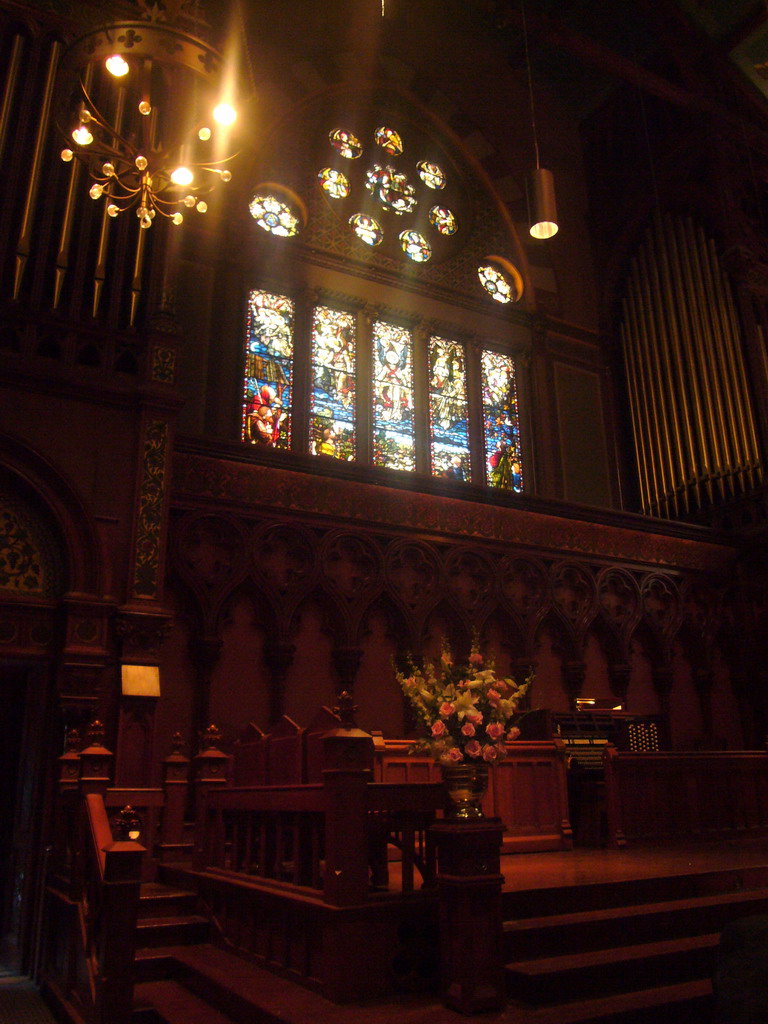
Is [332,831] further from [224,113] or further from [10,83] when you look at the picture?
[10,83]

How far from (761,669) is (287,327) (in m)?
7.22

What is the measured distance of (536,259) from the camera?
1284 centimetres

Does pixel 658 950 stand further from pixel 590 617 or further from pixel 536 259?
pixel 536 259

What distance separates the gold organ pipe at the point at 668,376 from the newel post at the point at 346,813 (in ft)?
29.8

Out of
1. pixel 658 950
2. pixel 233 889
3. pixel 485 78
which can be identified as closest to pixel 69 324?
pixel 233 889

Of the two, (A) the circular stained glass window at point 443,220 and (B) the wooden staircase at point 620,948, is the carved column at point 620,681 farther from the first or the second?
(A) the circular stained glass window at point 443,220

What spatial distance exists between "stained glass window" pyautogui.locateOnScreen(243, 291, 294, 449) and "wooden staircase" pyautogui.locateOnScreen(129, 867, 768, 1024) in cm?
576

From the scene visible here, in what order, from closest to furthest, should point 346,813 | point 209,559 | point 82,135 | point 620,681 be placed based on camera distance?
point 346,813
point 82,135
point 209,559
point 620,681

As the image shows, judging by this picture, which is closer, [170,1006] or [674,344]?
[170,1006]

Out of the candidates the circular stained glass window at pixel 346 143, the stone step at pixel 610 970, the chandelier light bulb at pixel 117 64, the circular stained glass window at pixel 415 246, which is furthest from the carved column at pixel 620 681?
the circular stained glass window at pixel 346 143

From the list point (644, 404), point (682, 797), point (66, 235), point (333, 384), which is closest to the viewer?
point (682, 797)

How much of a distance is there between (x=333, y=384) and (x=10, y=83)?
4602 millimetres

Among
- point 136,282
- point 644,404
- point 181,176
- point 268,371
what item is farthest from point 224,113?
point 644,404

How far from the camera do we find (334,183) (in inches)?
450
